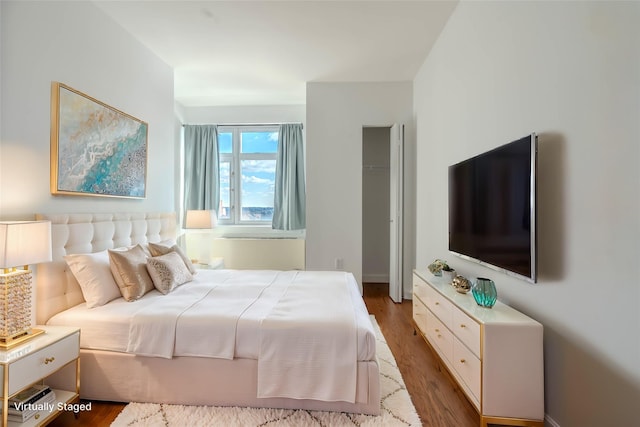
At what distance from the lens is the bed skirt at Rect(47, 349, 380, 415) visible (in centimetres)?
165

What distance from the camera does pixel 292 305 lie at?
1893 mm

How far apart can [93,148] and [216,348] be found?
1895 mm

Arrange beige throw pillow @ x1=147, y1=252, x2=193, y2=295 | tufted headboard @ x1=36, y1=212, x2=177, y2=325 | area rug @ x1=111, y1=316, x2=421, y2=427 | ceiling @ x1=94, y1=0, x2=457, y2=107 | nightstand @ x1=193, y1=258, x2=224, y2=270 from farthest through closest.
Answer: nightstand @ x1=193, y1=258, x2=224, y2=270
ceiling @ x1=94, y1=0, x2=457, y2=107
beige throw pillow @ x1=147, y1=252, x2=193, y2=295
tufted headboard @ x1=36, y1=212, x2=177, y2=325
area rug @ x1=111, y1=316, x2=421, y2=427

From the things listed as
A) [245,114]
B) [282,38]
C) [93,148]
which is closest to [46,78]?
[93,148]

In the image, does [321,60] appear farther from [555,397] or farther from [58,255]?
[555,397]

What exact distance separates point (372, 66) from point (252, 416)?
3.65 metres

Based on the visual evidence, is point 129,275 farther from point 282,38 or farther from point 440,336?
point 282,38

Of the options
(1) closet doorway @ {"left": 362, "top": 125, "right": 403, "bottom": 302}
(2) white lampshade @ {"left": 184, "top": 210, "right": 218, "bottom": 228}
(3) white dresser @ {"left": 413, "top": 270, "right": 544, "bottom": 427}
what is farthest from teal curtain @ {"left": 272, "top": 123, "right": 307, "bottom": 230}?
(3) white dresser @ {"left": 413, "top": 270, "right": 544, "bottom": 427}

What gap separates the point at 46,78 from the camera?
1906 mm

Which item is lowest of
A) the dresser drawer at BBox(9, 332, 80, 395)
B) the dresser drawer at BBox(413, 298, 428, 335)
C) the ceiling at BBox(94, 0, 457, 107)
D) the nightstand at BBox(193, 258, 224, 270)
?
the dresser drawer at BBox(413, 298, 428, 335)

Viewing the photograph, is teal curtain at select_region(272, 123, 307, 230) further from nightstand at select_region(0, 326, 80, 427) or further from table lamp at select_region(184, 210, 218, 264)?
nightstand at select_region(0, 326, 80, 427)

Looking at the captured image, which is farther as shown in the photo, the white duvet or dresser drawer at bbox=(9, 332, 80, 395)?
the white duvet

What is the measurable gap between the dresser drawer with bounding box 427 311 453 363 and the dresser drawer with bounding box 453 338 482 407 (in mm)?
83

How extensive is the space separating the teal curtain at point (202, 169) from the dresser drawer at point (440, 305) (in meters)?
3.53
